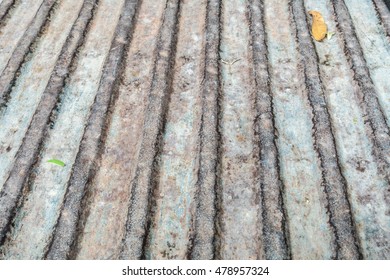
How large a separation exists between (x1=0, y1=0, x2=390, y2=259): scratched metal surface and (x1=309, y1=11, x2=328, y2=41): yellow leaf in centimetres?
6

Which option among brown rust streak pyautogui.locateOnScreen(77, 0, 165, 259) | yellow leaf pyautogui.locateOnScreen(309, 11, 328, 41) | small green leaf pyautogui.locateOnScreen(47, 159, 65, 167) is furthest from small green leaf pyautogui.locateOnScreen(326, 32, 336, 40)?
small green leaf pyautogui.locateOnScreen(47, 159, 65, 167)

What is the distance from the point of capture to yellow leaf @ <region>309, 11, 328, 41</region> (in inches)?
99.1

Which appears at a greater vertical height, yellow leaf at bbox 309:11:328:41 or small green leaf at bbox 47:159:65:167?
yellow leaf at bbox 309:11:328:41

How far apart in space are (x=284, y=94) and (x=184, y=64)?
69cm

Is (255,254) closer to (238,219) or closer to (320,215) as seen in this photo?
(238,219)

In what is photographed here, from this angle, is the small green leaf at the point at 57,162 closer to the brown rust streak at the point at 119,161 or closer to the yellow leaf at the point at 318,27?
the brown rust streak at the point at 119,161

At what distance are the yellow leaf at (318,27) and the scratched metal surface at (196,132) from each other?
0.06m

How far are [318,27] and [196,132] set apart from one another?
4.27 ft

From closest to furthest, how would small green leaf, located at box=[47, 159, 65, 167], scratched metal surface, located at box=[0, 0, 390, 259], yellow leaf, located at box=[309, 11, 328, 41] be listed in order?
scratched metal surface, located at box=[0, 0, 390, 259] → small green leaf, located at box=[47, 159, 65, 167] → yellow leaf, located at box=[309, 11, 328, 41]

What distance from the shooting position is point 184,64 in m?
2.38

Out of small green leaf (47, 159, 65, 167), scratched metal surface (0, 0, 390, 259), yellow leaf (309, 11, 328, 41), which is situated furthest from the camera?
yellow leaf (309, 11, 328, 41)

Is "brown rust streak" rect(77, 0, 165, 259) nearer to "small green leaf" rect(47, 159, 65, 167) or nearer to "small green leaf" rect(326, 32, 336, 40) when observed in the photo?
"small green leaf" rect(47, 159, 65, 167)

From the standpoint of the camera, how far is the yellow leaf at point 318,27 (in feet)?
8.26
